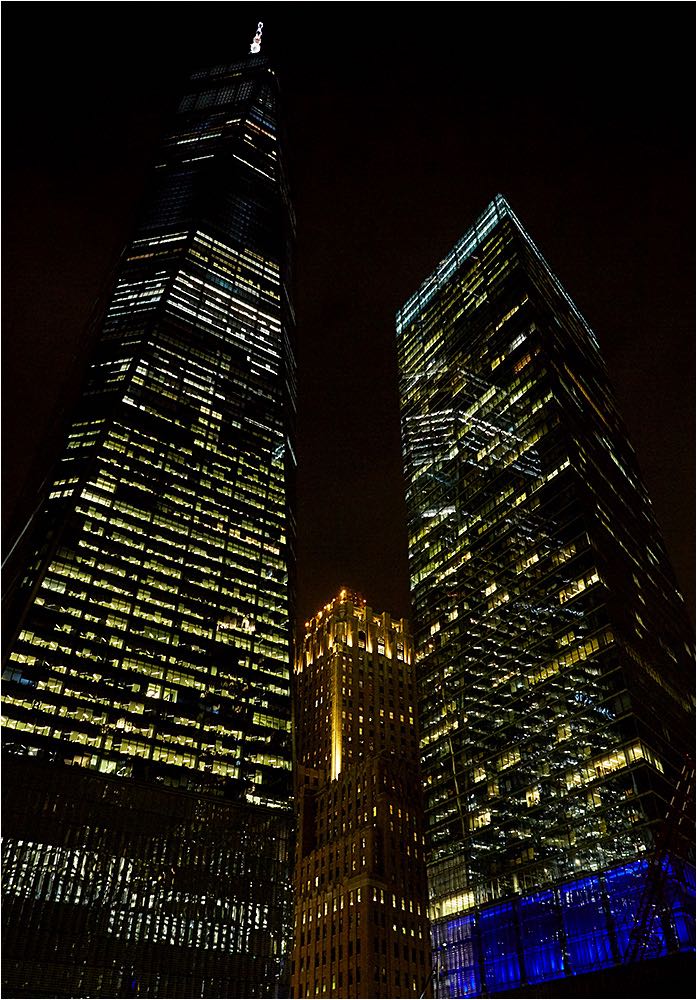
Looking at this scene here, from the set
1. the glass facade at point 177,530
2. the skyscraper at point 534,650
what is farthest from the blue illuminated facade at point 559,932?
the glass facade at point 177,530

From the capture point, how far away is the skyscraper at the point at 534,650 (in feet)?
263

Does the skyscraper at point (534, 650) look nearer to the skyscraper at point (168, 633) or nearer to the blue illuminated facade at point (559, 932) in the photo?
the blue illuminated facade at point (559, 932)

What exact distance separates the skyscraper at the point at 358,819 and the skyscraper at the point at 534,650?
26.3m

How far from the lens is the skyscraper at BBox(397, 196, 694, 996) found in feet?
263

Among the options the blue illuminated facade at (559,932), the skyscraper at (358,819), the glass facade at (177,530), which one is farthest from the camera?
the skyscraper at (358,819)

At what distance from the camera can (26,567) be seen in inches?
4483

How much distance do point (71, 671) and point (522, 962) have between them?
66757mm

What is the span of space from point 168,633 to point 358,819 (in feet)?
165

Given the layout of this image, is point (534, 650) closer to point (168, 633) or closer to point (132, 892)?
point (168, 633)

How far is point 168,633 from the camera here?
118 metres

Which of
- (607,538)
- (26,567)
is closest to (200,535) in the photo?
(26,567)

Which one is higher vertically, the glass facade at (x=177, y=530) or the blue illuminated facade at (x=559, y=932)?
the glass facade at (x=177, y=530)

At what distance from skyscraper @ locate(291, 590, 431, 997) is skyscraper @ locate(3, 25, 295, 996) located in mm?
23756

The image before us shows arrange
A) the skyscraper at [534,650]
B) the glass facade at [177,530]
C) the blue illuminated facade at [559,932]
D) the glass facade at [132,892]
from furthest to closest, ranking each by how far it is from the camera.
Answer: the glass facade at [177,530], the glass facade at [132,892], the skyscraper at [534,650], the blue illuminated facade at [559,932]
